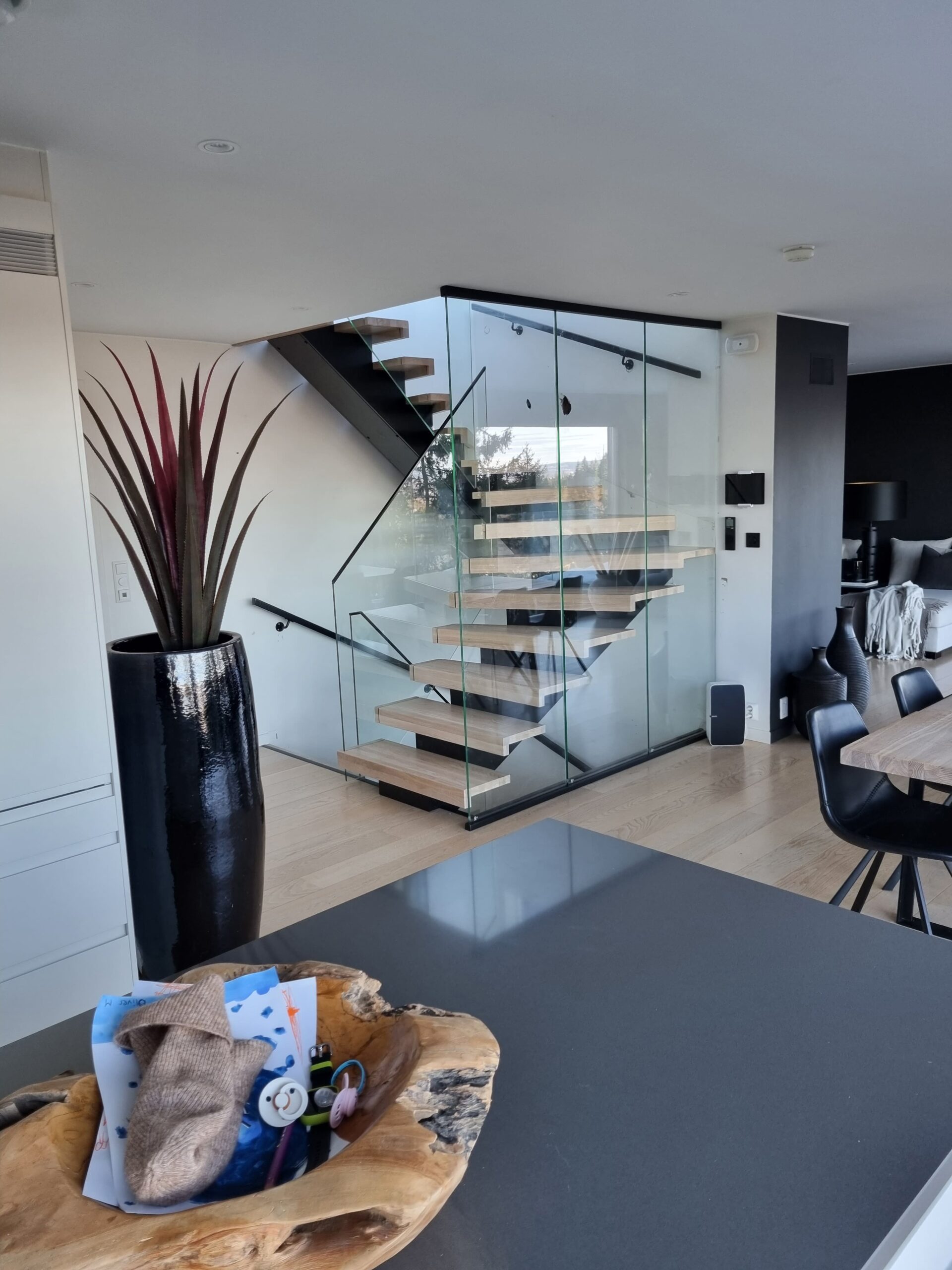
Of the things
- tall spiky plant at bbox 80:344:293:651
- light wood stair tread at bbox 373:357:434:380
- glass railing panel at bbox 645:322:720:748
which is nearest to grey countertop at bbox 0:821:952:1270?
tall spiky plant at bbox 80:344:293:651

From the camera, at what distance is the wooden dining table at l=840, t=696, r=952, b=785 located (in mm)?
2330

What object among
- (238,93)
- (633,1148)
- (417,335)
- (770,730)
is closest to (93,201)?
(238,93)

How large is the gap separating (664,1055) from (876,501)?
7.62 m

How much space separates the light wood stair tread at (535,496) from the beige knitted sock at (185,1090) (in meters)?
3.50

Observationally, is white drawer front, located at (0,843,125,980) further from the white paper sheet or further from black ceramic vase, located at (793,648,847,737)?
black ceramic vase, located at (793,648,847,737)

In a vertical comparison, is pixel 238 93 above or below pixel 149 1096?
above

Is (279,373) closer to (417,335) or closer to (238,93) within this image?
(417,335)

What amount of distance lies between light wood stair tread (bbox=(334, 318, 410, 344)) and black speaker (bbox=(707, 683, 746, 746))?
8.75 ft

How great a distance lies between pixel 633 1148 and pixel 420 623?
3766 millimetres

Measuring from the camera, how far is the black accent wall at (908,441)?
8.17 m

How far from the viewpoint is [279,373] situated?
5438 mm

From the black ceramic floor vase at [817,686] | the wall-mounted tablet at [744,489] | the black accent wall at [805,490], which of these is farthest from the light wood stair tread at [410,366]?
the black ceramic floor vase at [817,686]

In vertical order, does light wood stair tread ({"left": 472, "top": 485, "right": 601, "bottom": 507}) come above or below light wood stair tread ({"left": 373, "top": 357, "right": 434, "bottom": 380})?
below

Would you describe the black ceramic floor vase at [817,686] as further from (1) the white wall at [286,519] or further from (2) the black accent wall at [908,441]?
(2) the black accent wall at [908,441]
